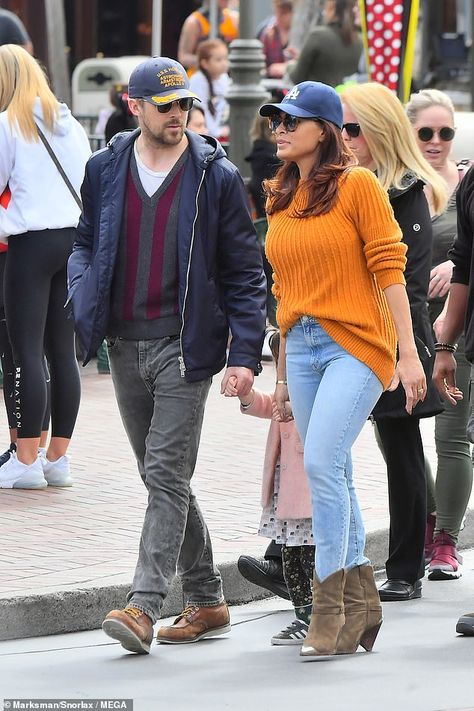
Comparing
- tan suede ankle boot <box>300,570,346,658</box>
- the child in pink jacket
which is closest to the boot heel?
tan suede ankle boot <box>300,570,346,658</box>

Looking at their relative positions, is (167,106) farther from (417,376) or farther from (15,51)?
(15,51)

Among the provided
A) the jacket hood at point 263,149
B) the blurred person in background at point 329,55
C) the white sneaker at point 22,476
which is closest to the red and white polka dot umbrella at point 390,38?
the jacket hood at point 263,149

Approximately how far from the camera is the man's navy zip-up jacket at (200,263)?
5695 millimetres

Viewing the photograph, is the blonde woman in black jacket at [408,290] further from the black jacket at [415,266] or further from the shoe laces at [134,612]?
the shoe laces at [134,612]

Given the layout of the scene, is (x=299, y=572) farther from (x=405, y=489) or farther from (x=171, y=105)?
(x=171, y=105)

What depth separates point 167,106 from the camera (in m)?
5.71

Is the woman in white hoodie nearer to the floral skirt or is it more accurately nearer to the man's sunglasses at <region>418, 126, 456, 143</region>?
the man's sunglasses at <region>418, 126, 456, 143</region>

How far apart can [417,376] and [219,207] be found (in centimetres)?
90

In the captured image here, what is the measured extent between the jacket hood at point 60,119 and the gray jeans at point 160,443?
243 cm

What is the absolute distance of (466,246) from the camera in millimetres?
6137

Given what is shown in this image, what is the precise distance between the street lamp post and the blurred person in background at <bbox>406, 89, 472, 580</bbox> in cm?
839

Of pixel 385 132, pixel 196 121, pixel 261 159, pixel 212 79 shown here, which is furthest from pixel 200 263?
pixel 212 79

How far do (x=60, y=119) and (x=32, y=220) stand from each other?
0.52 m

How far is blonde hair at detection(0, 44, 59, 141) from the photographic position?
7941 millimetres
